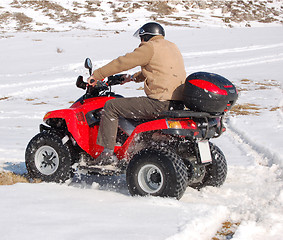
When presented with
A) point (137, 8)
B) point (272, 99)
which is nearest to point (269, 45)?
point (272, 99)

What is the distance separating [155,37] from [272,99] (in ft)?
25.3

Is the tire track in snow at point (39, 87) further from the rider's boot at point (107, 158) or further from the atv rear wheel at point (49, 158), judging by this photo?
the rider's boot at point (107, 158)

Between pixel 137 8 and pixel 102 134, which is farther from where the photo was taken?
pixel 137 8

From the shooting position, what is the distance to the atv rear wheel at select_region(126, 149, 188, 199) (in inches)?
154

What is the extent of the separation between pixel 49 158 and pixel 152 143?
1360 millimetres

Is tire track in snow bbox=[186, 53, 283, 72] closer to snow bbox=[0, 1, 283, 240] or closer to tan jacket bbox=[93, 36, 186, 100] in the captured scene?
snow bbox=[0, 1, 283, 240]

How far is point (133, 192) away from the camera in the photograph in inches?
163

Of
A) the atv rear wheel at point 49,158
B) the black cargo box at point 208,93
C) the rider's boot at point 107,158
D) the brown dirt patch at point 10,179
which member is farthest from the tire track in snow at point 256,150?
the brown dirt patch at point 10,179

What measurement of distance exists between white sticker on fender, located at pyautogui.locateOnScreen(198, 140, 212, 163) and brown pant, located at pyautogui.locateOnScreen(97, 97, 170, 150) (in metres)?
0.51

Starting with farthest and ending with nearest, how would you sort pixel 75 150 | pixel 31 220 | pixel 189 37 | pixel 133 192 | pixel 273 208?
pixel 189 37 → pixel 75 150 → pixel 133 192 → pixel 273 208 → pixel 31 220

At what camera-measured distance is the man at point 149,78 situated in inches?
163

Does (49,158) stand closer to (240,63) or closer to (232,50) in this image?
(240,63)

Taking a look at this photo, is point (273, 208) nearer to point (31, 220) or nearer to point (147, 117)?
point (147, 117)

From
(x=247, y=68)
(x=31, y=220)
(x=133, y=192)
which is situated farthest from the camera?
(x=247, y=68)
